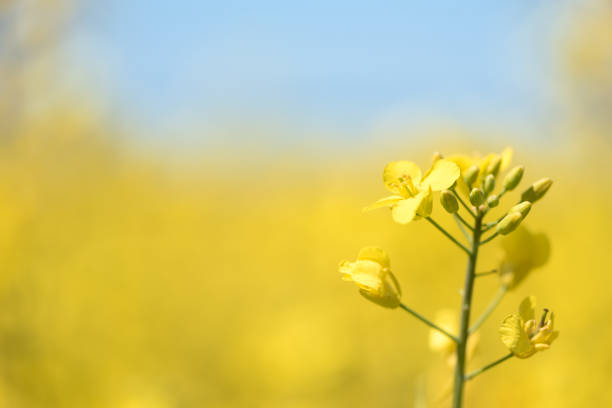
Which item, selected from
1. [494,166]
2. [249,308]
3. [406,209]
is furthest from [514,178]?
[249,308]

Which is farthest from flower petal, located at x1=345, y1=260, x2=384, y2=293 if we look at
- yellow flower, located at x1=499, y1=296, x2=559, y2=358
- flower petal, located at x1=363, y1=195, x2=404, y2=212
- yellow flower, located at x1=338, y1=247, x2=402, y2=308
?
yellow flower, located at x1=499, y1=296, x2=559, y2=358

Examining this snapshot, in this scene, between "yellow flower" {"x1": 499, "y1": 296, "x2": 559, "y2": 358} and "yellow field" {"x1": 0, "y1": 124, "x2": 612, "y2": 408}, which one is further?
"yellow field" {"x1": 0, "y1": 124, "x2": 612, "y2": 408}

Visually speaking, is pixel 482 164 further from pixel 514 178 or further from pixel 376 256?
pixel 376 256

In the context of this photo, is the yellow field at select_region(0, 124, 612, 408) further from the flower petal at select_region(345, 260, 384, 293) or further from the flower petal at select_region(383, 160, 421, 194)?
the flower petal at select_region(383, 160, 421, 194)

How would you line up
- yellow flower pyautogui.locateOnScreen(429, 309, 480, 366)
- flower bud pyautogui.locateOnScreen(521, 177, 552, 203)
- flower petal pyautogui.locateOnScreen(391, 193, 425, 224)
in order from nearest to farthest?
flower petal pyautogui.locateOnScreen(391, 193, 425, 224) → flower bud pyautogui.locateOnScreen(521, 177, 552, 203) → yellow flower pyautogui.locateOnScreen(429, 309, 480, 366)

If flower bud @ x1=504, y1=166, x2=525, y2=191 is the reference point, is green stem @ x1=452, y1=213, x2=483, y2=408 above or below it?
below

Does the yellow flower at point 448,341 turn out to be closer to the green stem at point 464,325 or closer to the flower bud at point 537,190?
the green stem at point 464,325

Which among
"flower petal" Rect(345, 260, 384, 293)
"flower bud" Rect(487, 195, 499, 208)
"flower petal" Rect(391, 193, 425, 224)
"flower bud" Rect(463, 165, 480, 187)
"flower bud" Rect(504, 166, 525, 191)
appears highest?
"flower bud" Rect(504, 166, 525, 191)
